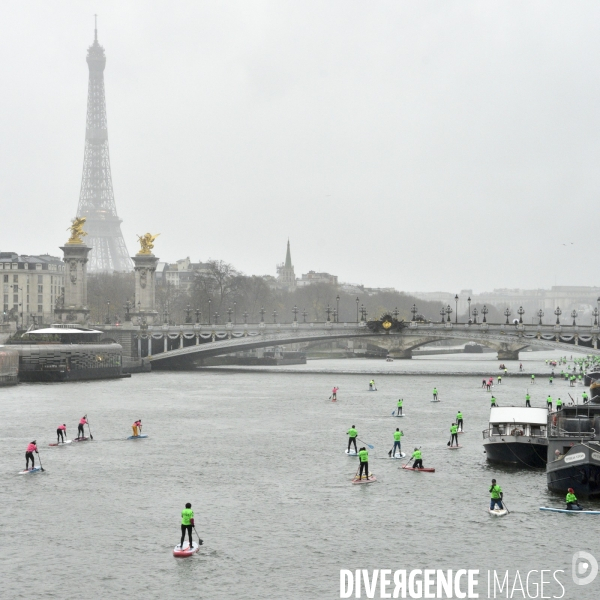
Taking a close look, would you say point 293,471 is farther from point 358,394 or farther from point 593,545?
point 358,394

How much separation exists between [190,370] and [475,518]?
275ft

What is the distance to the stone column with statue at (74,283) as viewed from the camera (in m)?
118

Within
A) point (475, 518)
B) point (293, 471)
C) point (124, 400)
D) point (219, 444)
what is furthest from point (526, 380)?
point (475, 518)

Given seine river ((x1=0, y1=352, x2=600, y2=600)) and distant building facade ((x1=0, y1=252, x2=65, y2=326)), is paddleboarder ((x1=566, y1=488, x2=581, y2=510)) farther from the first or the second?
distant building facade ((x1=0, y1=252, x2=65, y2=326))

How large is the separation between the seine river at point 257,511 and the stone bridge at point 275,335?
137ft

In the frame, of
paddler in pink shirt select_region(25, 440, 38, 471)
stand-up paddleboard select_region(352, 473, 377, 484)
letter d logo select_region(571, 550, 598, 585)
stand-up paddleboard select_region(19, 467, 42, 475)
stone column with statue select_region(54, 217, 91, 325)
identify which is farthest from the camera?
stone column with statue select_region(54, 217, 91, 325)

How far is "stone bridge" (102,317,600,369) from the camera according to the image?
110 m

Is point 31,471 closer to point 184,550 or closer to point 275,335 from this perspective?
point 184,550

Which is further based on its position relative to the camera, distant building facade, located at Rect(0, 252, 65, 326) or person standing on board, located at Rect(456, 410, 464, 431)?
distant building facade, located at Rect(0, 252, 65, 326)

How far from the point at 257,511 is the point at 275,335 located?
247 ft

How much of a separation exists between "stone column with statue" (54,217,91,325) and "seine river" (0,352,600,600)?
49.5 meters

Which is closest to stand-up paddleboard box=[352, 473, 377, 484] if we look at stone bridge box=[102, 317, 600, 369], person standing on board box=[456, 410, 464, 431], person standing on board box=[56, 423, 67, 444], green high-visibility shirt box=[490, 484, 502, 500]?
green high-visibility shirt box=[490, 484, 502, 500]

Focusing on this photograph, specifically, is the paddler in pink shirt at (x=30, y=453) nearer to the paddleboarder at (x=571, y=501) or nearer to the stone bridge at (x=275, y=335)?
the paddleboarder at (x=571, y=501)

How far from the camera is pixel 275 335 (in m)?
114
